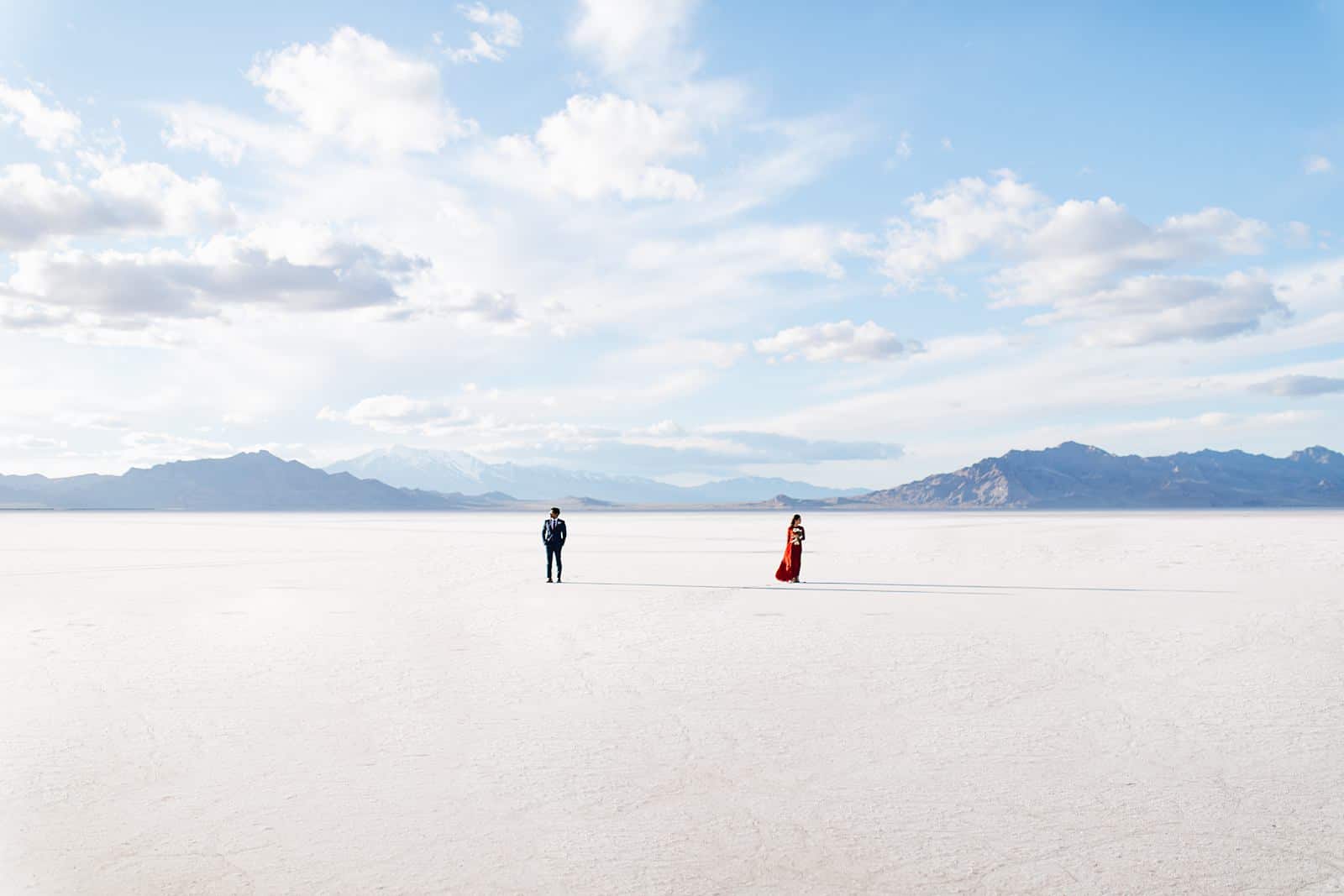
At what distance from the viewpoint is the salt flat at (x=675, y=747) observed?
207 inches

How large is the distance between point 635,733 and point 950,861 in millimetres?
3153

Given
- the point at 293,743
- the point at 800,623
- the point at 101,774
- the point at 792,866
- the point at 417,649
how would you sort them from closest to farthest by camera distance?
the point at 792,866, the point at 101,774, the point at 293,743, the point at 417,649, the point at 800,623

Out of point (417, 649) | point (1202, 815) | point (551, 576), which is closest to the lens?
point (1202, 815)

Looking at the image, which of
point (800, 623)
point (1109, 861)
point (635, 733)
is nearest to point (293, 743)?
point (635, 733)

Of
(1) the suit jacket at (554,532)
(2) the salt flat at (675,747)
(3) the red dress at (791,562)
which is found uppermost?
(1) the suit jacket at (554,532)

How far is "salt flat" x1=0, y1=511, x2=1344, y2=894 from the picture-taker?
525cm

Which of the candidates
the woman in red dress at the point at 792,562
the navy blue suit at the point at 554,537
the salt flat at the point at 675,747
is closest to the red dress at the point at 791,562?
the woman in red dress at the point at 792,562

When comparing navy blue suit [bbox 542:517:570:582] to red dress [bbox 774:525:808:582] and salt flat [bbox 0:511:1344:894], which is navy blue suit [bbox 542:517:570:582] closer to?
salt flat [bbox 0:511:1344:894]

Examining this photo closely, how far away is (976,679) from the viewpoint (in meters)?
9.97

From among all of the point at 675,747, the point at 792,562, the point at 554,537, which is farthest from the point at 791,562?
the point at 675,747

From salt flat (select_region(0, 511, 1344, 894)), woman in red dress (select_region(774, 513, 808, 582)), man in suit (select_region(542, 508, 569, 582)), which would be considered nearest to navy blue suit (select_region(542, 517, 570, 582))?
man in suit (select_region(542, 508, 569, 582))

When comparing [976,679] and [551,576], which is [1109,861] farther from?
[551,576]

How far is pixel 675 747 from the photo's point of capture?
7.43m

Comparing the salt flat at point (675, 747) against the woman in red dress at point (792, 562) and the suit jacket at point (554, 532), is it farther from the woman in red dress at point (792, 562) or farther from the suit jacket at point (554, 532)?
the suit jacket at point (554, 532)
